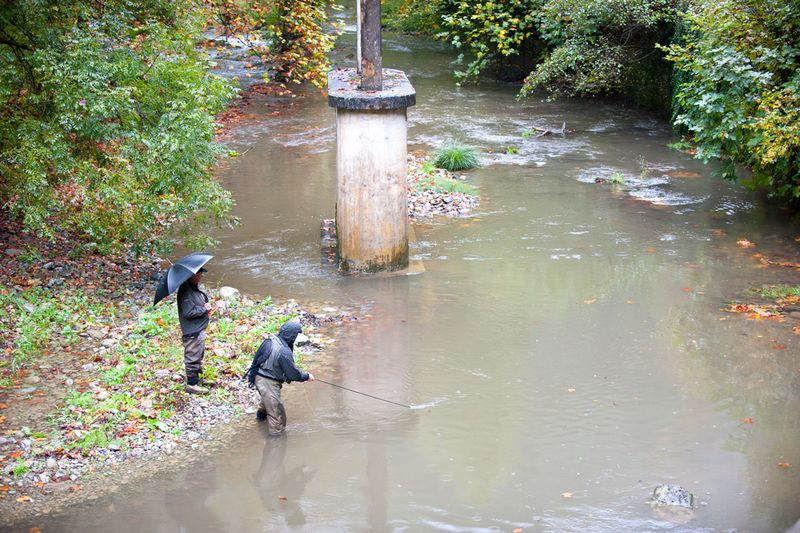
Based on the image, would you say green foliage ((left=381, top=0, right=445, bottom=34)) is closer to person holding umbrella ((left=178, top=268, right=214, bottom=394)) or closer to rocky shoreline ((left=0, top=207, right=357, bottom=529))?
rocky shoreline ((left=0, top=207, right=357, bottom=529))

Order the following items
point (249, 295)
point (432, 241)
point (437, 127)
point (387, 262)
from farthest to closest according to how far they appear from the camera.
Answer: point (437, 127) → point (432, 241) → point (387, 262) → point (249, 295)

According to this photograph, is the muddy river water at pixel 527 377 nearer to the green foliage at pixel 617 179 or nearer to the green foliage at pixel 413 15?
the green foliage at pixel 617 179

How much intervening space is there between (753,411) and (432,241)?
672 cm

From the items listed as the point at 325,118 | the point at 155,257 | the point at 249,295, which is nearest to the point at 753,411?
the point at 249,295

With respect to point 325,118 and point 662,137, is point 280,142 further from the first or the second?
point 662,137

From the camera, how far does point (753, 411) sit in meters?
8.71

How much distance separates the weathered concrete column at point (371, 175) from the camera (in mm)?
12156

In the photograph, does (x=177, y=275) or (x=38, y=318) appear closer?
(x=177, y=275)

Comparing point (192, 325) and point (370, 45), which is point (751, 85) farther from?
point (192, 325)

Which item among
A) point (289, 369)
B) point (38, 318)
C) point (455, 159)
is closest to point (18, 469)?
point (289, 369)

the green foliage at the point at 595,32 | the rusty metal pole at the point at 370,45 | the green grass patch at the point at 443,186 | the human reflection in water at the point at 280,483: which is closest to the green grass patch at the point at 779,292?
the rusty metal pole at the point at 370,45

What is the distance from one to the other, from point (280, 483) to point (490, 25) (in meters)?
13.1

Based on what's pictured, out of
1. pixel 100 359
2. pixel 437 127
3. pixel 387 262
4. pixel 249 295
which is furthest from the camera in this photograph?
pixel 437 127

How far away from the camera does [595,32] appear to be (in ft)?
66.8
